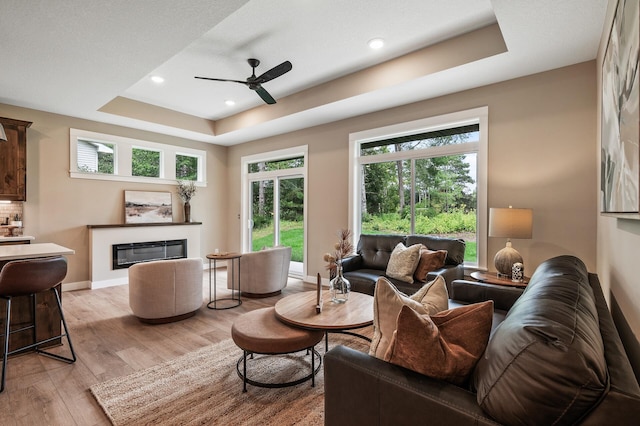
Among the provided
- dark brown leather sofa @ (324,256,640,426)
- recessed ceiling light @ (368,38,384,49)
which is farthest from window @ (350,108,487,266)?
dark brown leather sofa @ (324,256,640,426)

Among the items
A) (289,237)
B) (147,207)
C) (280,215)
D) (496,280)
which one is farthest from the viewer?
(280,215)

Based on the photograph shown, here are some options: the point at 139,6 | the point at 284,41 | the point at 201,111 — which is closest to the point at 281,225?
the point at 201,111

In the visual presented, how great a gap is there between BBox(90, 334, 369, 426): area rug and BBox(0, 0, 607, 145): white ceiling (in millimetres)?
2854

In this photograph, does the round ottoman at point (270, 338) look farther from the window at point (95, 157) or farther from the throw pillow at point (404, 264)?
the window at point (95, 157)

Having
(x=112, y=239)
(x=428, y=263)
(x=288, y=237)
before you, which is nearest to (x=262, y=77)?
(x=428, y=263)

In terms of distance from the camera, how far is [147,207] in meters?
6.03

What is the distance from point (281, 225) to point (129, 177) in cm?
296

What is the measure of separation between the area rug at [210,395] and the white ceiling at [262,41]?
9.36 ft

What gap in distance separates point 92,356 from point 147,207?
12.4ft

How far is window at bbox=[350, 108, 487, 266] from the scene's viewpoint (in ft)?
12.9

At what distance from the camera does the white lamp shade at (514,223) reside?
9.98 ft

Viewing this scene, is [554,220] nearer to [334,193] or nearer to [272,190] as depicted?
[334,193]

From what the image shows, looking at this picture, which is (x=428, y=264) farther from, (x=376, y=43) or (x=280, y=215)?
(x=280, y=215)

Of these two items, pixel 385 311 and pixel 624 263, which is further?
pixel 624 263
